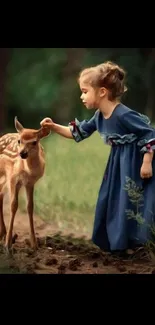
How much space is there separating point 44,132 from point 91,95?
0.55 feet

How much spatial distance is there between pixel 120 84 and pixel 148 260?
0.50 meters

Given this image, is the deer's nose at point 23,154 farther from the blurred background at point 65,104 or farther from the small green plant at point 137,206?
the small green plant at point 137,206

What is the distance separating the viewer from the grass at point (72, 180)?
7.95 ft

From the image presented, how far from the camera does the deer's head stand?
238 centimetres

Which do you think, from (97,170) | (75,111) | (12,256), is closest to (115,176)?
(97,170)

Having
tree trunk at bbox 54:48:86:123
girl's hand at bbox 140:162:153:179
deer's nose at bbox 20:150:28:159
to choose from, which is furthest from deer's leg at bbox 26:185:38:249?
girl's hand at bbox 140:162:153:179

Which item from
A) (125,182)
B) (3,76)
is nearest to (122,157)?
(125,182)

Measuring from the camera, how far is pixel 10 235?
7.98 ft

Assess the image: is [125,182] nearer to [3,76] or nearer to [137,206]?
[137,206]

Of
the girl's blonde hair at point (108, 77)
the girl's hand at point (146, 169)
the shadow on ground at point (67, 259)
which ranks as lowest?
the shadow on ground at point (67, 259)

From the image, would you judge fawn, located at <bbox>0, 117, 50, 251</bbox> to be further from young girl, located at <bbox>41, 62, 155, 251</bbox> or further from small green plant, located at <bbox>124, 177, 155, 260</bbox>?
small green plant, located at <bbox>124, 177, 155, 260</bbox>

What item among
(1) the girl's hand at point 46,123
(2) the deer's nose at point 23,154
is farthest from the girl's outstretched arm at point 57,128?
(2) the deer's nose at point 23,154

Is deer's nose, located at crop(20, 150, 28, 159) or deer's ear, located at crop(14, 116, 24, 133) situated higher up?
deer's ear, located at crop(14, 116, 24, 133)

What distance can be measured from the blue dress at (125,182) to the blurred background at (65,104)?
3cm
